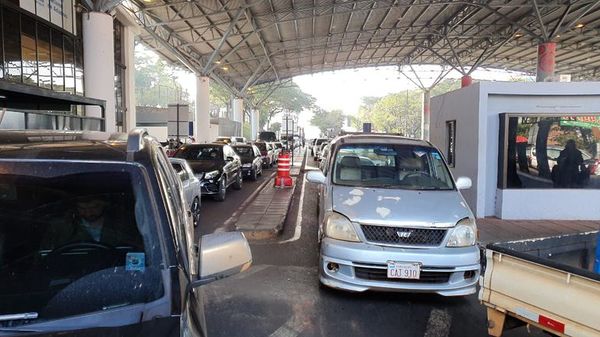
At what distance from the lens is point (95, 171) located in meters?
2.20

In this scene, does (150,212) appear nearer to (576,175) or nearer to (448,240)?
(448,240)

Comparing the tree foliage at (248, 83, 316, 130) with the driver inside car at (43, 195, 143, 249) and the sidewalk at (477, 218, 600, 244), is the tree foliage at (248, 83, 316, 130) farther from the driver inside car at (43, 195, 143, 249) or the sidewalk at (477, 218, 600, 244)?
the driver inside car at (43, 195, 143, 249)

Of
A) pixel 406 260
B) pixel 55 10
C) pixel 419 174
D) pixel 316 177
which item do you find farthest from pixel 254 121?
pixel 406 260

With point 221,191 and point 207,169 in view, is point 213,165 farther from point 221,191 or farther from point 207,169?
point 221,191

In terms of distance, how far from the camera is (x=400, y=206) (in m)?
5.38

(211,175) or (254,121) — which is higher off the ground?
(254,121)

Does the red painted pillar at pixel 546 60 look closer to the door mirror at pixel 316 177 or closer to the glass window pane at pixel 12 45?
the door mirror at pixel 316 177

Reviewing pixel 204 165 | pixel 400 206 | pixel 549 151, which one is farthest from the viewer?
pixel 204 165

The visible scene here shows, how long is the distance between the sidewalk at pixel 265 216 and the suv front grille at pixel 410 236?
376 centimetres

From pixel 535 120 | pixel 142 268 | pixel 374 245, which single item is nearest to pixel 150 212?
pixel 142 268

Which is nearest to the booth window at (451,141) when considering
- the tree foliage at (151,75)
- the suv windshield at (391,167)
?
the suv windshield at (391,167)

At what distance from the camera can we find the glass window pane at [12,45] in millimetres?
12279

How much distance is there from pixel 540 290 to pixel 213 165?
1053 cm

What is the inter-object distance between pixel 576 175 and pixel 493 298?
7.95 m
